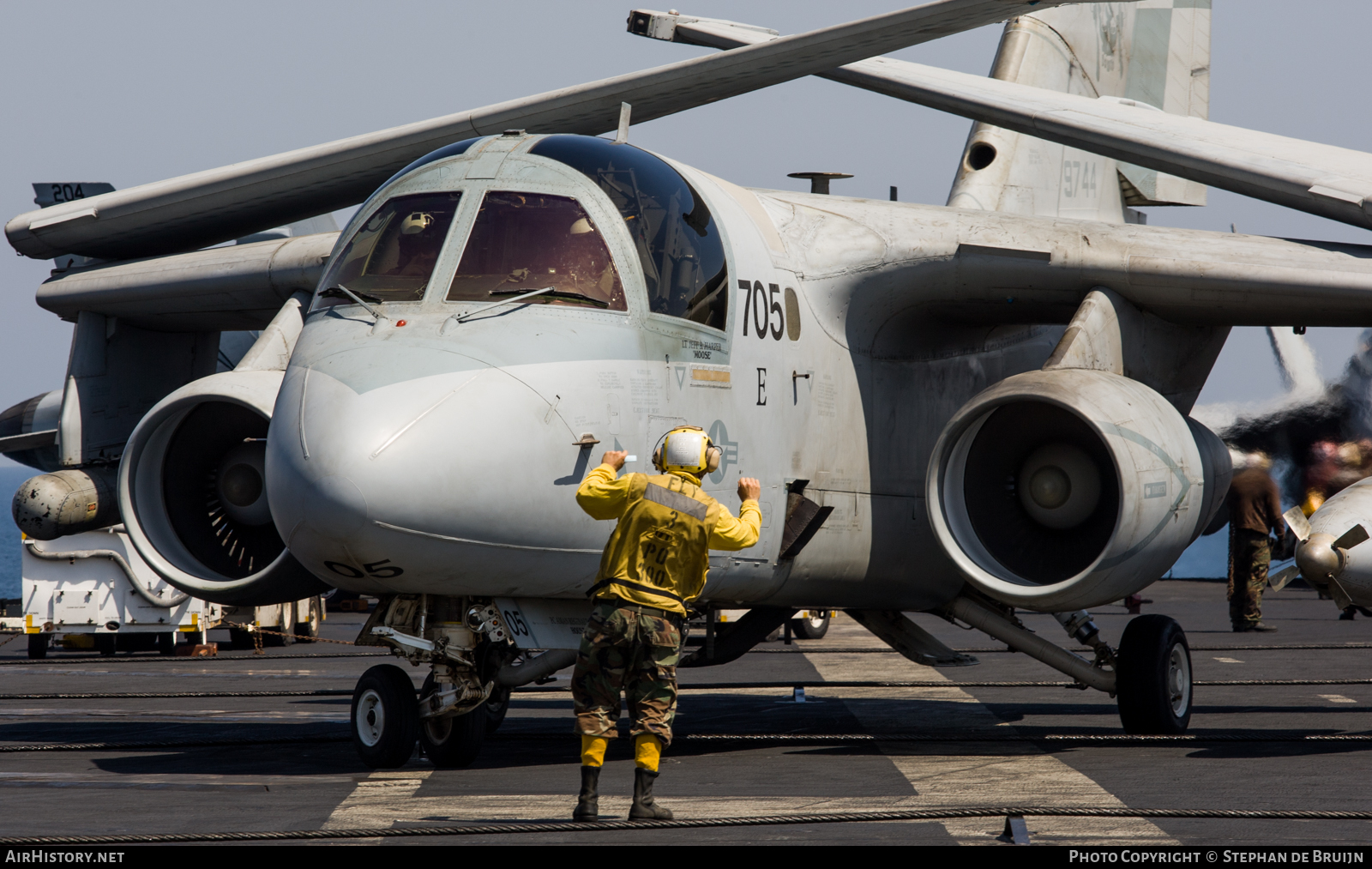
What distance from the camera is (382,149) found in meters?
10.7

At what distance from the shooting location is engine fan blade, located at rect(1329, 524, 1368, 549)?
874cm

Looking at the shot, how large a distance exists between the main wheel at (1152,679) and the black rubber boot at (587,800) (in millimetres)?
5025

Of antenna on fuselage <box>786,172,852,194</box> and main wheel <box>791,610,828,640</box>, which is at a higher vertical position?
antenna on fuselage <box>786,172,852,194</box>

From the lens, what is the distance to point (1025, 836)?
6.19m

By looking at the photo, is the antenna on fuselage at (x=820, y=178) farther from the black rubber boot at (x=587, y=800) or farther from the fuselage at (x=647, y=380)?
the black rubber boot at (x=587, y=800)

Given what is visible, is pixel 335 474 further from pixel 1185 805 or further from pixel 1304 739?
pixel 1304 739

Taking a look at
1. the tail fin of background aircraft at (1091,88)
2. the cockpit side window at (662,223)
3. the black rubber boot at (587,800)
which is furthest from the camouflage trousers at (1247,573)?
the black rubber boot at (587,800)

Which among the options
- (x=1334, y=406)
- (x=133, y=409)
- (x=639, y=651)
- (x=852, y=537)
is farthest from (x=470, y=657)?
(x=1334, y=406)

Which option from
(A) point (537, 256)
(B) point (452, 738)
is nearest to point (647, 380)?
(A) point (537, 256)

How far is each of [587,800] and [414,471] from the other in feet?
5.51

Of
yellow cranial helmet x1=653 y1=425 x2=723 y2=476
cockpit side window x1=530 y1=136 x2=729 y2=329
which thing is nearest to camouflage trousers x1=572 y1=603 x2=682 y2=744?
yellow cranial helmet x1=653 y1=425 x2=723 y2=476

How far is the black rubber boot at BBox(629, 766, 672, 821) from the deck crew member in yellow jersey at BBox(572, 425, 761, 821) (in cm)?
15

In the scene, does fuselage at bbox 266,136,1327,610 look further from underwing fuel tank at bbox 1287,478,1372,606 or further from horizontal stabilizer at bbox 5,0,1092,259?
underwing fuel tank at bbox 1287,478,1372,606

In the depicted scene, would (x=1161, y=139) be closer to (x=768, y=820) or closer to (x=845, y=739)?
(x=845, y=739)
